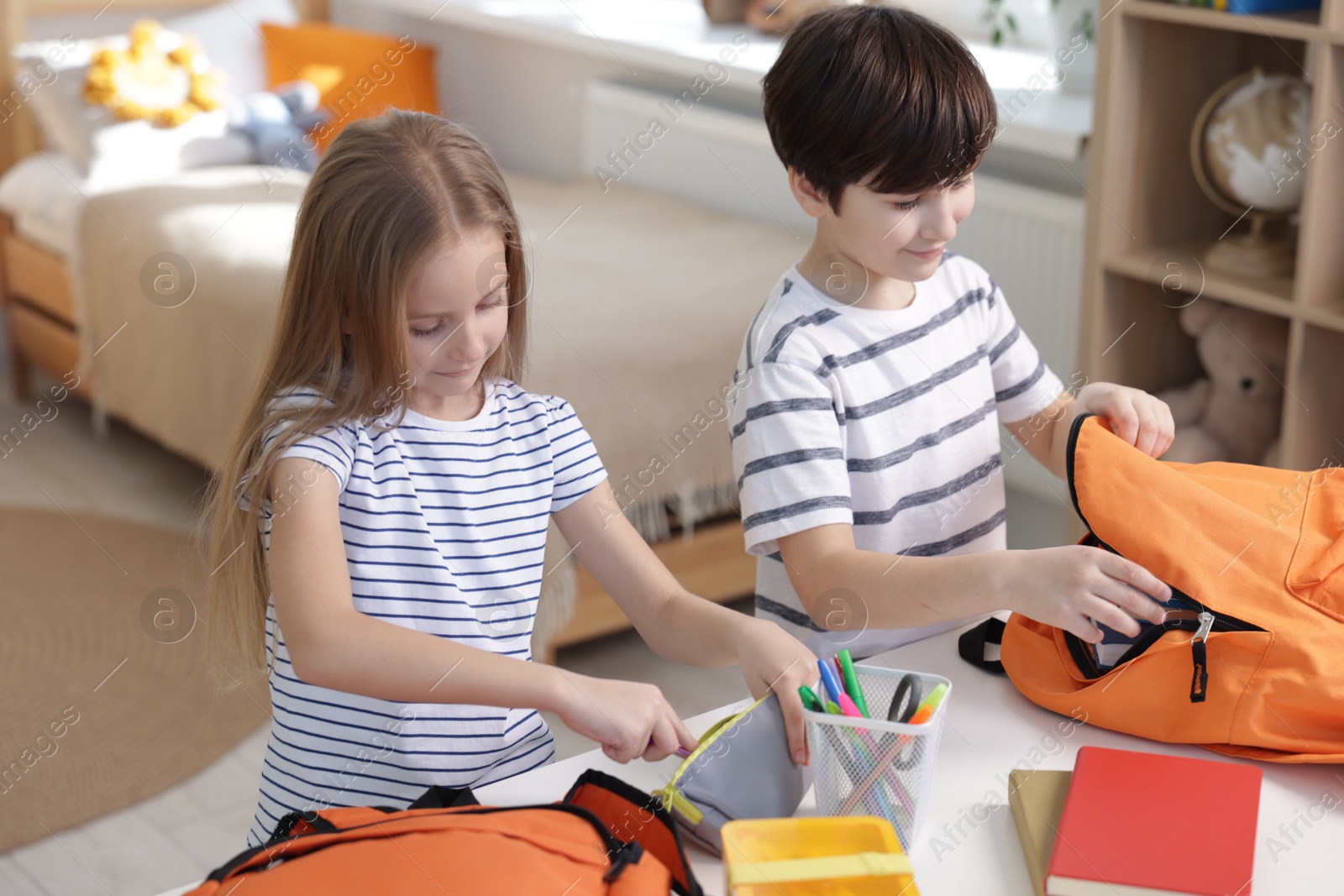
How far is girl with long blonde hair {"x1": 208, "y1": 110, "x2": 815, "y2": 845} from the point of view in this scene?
33.6 inches

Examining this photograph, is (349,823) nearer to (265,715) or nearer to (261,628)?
(261,628)

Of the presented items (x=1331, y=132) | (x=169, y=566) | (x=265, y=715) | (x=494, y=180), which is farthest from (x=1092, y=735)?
(x=169, y=566)

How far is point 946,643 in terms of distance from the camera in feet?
3.43

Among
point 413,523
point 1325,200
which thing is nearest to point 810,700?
point 413,523

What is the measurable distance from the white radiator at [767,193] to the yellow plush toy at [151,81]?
3.10ft

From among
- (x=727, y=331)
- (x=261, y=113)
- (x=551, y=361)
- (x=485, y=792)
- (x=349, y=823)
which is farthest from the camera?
(x=261, y=113)

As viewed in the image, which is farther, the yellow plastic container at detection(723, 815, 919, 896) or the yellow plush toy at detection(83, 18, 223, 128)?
the yellow plush toy at detection(83, 18, 223, 128)

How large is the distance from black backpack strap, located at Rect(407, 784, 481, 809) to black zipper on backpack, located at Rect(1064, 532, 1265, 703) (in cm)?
42

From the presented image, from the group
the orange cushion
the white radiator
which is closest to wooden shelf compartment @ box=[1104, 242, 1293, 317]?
the white radiator

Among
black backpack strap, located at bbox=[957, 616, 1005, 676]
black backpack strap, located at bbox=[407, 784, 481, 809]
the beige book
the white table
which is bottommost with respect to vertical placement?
black backpack strap, located at bbox=[957, 616, 1005, 676]

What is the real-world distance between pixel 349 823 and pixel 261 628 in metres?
0.34

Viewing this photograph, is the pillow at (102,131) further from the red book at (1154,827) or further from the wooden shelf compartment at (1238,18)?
the red book at (1154,827)

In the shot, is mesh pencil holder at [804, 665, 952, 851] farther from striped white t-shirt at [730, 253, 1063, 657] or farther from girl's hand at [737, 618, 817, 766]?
striped white t-shirt at [730, 253, 1063, 657]

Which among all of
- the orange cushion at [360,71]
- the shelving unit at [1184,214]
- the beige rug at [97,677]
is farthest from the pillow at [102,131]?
the shelving unit at [1184,214]
